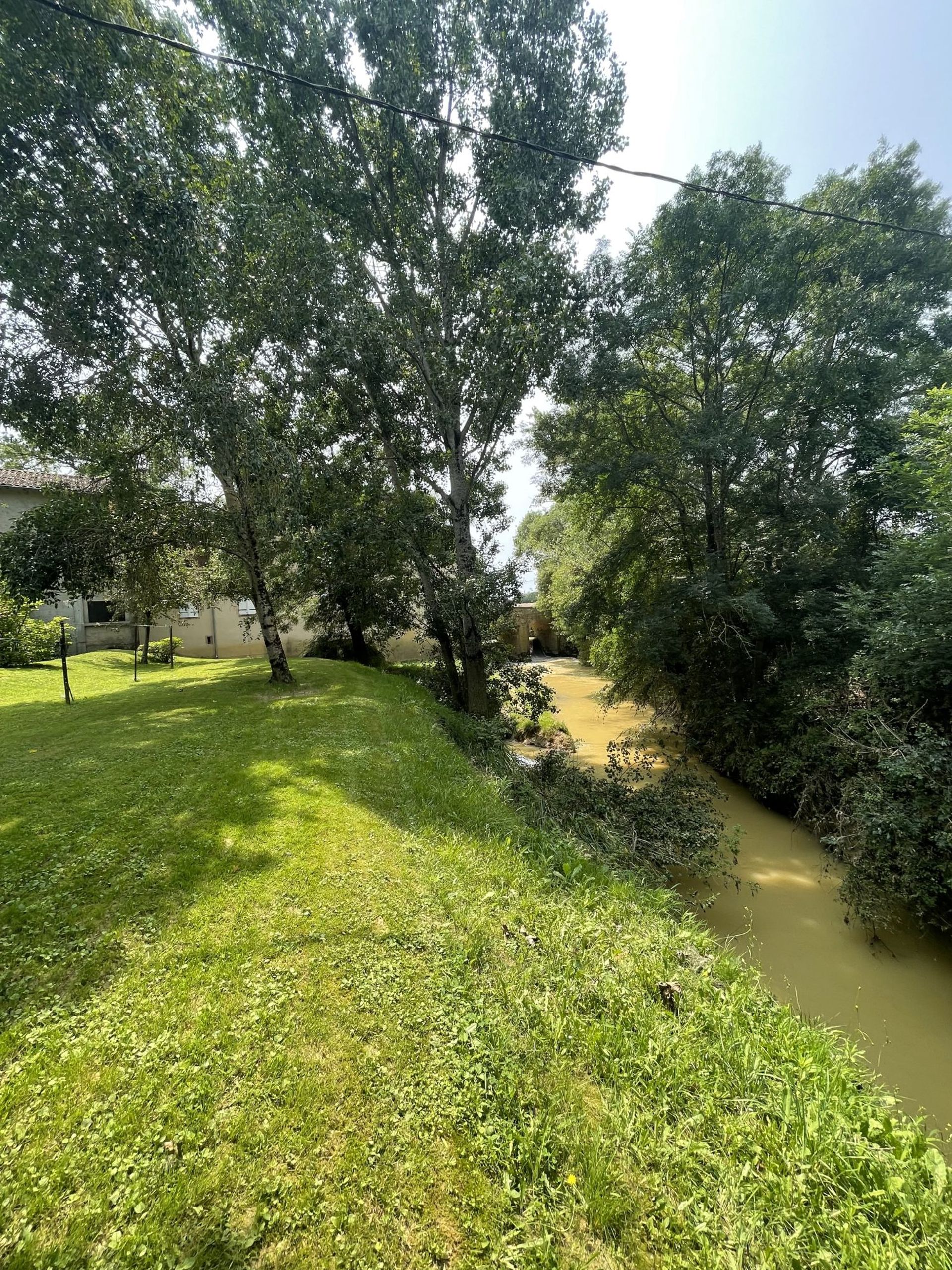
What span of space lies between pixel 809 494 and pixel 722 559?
1.84 meters

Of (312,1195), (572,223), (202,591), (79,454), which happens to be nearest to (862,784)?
(312,1195)

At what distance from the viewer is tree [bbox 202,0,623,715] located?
21.9ft

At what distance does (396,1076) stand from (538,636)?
2784 cm

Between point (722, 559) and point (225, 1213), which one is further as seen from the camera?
point (722, 559)

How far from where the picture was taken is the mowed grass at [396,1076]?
4.96 ft

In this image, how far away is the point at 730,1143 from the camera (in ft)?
6.08

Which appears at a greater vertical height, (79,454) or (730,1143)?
(79,454)

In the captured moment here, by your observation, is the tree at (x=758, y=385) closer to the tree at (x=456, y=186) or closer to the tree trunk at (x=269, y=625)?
the tree at (x=456, y=186)

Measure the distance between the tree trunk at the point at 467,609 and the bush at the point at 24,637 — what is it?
11.6m

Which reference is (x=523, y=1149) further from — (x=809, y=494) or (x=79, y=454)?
(x=79, y=454)

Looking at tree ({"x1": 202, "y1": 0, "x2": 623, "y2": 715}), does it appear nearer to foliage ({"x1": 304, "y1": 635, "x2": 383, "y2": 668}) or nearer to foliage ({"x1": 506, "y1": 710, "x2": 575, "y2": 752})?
foliage ({"x1": 506, "y1": 710, "x2": 575, "y2": 752})

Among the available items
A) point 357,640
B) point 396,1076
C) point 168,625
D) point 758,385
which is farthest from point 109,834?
point 168,625

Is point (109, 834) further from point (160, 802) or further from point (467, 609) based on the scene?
point (467, 609)

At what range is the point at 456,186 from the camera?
804 centimetres
